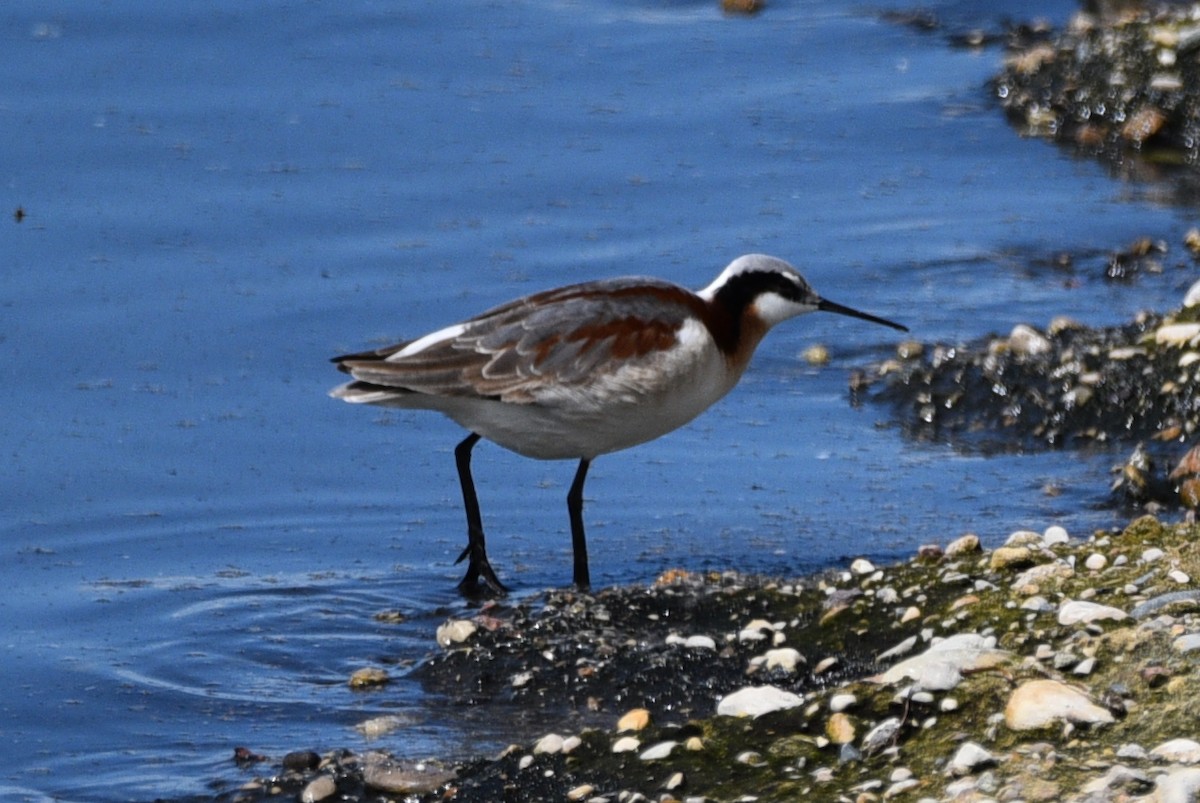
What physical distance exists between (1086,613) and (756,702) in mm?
1028

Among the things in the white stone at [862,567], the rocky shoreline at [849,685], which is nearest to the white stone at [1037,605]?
the rocky shoreline at [849,685]

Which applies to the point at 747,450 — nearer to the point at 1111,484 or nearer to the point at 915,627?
the point at 1111,484

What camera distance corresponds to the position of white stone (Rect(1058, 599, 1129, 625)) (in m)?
6.02

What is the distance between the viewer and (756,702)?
6105 mm

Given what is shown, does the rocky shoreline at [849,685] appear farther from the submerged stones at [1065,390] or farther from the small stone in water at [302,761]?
the submerged stones at [1065,390]

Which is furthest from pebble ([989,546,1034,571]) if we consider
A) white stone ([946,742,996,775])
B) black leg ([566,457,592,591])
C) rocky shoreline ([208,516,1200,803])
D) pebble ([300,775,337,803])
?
Result: pebble ([300,775,337,803])

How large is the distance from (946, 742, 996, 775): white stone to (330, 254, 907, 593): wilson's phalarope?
2794 mm

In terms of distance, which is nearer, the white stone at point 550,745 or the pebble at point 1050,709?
the pebble at point 1050,709

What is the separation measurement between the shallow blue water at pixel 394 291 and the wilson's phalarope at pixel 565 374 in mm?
512

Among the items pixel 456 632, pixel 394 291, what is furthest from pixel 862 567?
pixel 394 291

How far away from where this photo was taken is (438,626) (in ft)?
25.4

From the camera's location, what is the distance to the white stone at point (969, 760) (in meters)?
5.25

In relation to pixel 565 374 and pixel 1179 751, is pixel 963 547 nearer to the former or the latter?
pixel 565 374

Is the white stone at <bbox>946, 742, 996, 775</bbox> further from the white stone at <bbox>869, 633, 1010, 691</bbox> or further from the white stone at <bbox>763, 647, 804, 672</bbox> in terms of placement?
the white stone at <bbox>763, 647, 804, 672</bbox>
